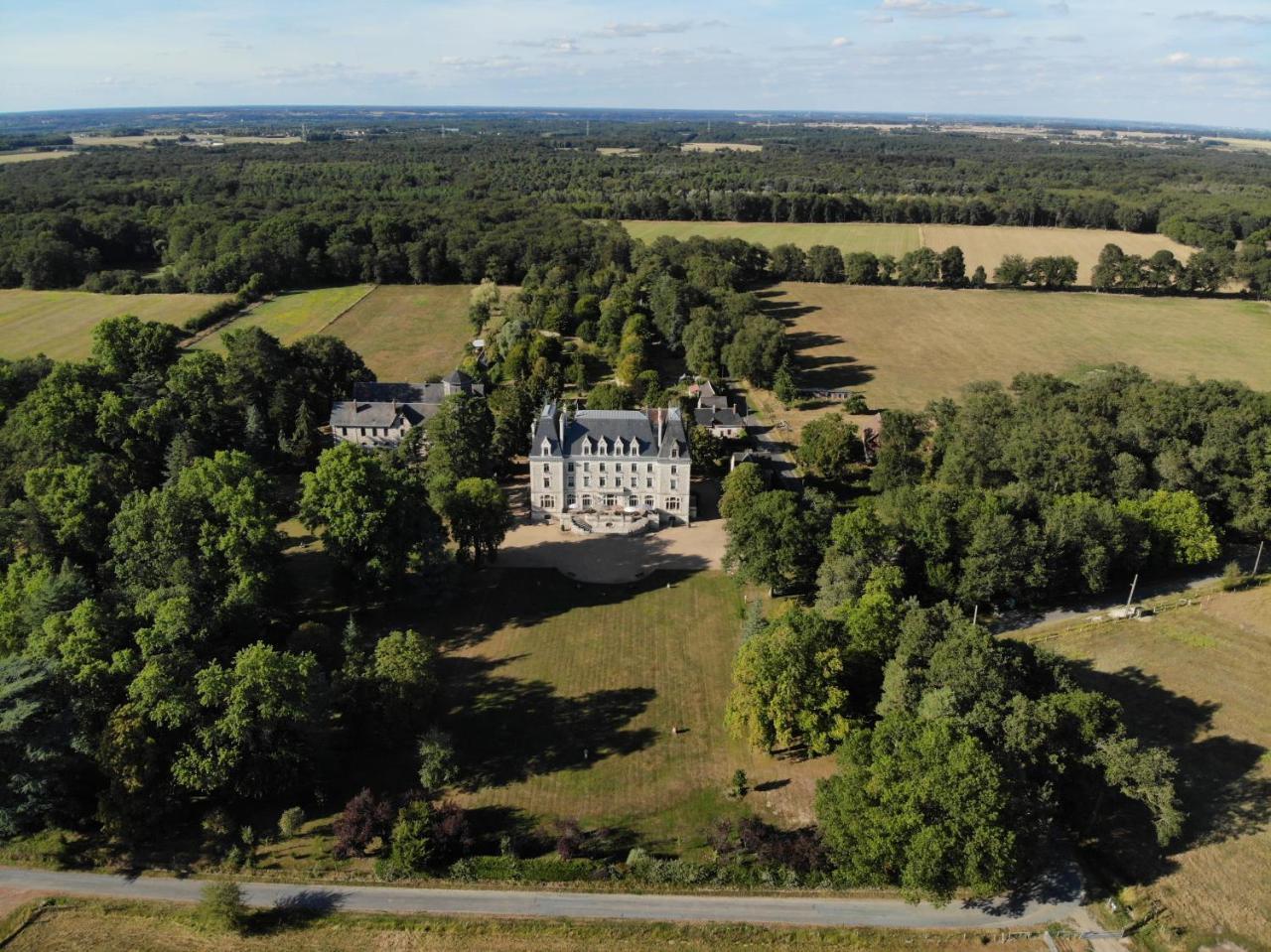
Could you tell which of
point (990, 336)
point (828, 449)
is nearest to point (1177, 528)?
point (828, 449)

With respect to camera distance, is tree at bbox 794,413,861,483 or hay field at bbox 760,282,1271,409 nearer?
tree at bbox 794,413,861,483

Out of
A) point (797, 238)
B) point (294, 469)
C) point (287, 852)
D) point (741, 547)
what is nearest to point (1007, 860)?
point (741, 547)

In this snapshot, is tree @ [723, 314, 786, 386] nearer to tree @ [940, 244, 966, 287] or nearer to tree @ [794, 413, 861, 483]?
tree @ [794, 413, 861, 483]

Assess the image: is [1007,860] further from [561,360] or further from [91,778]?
[561,360]

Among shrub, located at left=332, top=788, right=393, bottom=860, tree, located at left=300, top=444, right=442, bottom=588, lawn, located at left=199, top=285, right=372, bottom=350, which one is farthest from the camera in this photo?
lawn, located at left=199, top=285, right=372, bottom=350

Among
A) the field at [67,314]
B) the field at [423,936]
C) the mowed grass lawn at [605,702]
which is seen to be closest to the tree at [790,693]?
the mowed grass lawn at [605,702]

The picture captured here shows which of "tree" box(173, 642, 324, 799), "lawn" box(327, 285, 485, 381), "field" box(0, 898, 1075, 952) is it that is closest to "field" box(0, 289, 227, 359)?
"lawn" box(327, 285, 485, 381)
